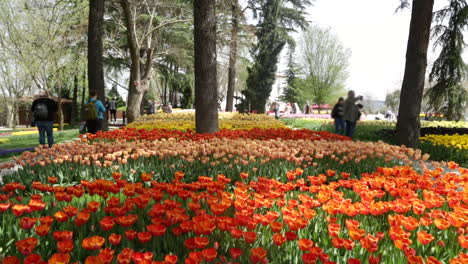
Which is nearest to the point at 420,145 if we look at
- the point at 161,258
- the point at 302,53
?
the point at 161,258

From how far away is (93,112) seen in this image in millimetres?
8617

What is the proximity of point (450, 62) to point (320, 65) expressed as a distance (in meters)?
22.4

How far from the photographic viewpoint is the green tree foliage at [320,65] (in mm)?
33594

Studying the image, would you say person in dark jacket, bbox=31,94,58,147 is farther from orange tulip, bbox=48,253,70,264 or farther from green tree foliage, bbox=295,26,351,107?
green tree foliage, bbox=295,26,351,107

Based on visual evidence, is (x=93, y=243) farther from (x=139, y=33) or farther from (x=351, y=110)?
(x=139, y=33)

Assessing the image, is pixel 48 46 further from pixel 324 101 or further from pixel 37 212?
pixel 324 101

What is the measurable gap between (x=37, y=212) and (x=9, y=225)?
23cm

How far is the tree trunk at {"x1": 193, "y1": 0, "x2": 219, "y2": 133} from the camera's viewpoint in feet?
22.7

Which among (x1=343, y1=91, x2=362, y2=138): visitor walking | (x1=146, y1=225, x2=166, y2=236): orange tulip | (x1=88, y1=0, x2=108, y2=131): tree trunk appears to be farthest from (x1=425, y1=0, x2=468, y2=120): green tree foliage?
(x1=146, y1=225, x2=166, y2=236): orange tulip

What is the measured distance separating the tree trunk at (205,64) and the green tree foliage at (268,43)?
17735 millimetres

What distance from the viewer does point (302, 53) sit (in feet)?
112

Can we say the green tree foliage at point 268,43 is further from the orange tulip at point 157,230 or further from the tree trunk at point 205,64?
the orange tulip at point 157,230

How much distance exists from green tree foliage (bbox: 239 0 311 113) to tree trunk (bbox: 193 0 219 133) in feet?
58.2

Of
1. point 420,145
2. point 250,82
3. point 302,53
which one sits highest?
point 302,53
